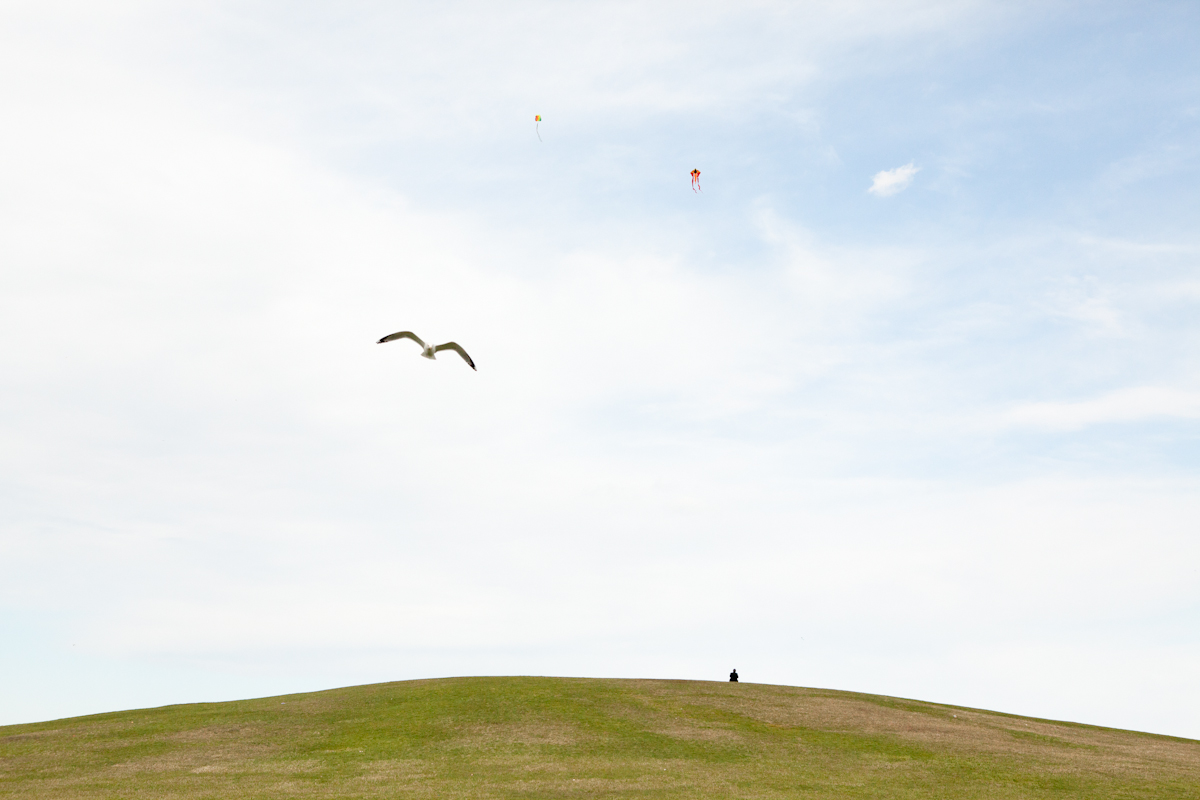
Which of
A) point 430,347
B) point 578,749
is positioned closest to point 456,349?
point 430,347

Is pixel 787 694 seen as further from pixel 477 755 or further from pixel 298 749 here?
pixel 298 749

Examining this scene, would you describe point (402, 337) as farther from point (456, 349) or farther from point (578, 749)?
point (578, 749)

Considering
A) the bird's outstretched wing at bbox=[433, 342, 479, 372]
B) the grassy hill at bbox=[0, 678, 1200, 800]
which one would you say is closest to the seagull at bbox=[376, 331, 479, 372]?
the bird's outstretched wing at bbox=[433, 342, 479, 372]

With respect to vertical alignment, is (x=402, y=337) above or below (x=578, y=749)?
above

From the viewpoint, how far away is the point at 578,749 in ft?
138

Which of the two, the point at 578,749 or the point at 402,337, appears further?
the point at 578,749

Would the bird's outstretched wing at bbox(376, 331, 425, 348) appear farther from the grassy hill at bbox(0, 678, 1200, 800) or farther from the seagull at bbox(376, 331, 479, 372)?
the grassy hill at bbox(0, 678, 1200, 800)

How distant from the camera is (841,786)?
3625 centimetres

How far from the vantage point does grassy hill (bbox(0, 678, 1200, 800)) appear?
1430 inches

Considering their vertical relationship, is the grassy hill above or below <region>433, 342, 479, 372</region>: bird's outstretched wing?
below

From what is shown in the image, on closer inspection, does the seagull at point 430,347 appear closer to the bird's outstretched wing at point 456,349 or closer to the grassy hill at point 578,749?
the bird's outstretched wing at point 456,349

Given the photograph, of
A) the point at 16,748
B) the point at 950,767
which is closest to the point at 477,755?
the point at 950,767

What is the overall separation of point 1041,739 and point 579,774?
28592mm

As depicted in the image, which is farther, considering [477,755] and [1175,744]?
[1175,744]
